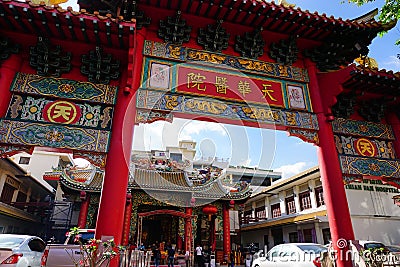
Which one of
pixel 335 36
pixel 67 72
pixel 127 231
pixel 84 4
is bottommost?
pixel 127 231

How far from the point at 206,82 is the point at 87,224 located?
14.0m

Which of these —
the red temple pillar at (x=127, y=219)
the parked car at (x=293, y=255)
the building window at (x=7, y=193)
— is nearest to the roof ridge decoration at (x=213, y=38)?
the parked car at (x=293, y=255)

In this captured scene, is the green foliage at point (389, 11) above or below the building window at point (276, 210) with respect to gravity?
above

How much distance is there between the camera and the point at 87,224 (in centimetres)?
1670

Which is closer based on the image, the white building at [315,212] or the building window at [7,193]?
the white building at [315,212]

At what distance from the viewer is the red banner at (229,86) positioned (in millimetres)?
6398

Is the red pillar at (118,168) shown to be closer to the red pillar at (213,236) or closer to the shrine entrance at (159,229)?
the shrine entrance at (159,229)

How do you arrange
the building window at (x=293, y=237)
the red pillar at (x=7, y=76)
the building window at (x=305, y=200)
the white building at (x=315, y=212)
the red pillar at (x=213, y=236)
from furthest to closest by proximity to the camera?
the building window at (x=293, y=237), the building window at (x=305, y=200), the red pillar at (x=213, y=236), the white building at (x=315, y=212), the red pillar at (x=7, y=76)

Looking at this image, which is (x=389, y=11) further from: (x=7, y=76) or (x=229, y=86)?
(x=7, y=76)

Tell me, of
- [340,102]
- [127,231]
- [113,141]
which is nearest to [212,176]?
[127,231]

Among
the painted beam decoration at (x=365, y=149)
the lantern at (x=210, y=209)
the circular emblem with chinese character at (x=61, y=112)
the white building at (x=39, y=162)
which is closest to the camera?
the circular emblem with chinese character at (x=61, y=112)

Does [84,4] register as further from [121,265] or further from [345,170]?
[345,170]

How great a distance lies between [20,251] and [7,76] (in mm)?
4523

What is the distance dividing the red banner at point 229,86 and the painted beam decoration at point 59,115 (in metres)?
1.66
